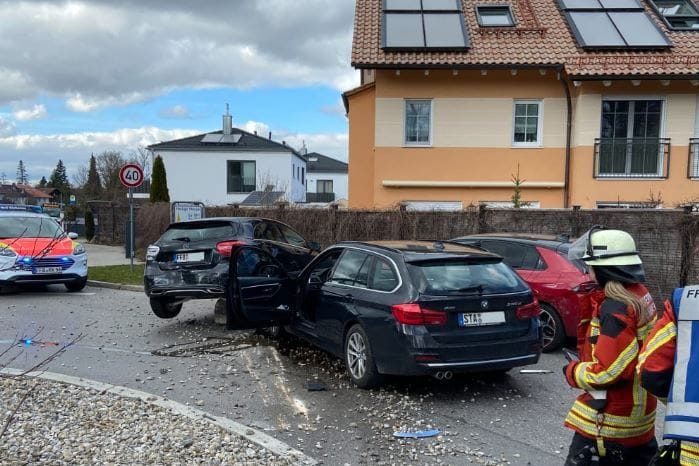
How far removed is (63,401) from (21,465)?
1319 mm

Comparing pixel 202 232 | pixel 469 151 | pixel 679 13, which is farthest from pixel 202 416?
pixel 679 13

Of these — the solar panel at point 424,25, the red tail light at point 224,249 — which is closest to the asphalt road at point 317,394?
the red tail light at point 224,249

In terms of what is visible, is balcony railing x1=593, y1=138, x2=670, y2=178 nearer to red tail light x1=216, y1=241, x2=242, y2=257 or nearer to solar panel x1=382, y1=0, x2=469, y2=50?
solar panel x1=382, y1=0, x2=469, y2=50

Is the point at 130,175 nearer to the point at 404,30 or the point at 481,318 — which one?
the point at 404,30

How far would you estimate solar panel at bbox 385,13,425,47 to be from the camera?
17422mm

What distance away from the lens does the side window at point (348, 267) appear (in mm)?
6622

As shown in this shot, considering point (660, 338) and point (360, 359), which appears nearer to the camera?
point (660, 338)

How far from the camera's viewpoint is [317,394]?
599 cm

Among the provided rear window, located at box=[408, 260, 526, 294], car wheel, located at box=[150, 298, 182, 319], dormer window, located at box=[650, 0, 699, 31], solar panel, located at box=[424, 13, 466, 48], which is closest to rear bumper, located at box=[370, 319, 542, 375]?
rear window, located at box=[408, 260, 526, 294]

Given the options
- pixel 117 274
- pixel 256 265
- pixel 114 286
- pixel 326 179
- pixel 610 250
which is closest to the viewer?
pixel 610 250

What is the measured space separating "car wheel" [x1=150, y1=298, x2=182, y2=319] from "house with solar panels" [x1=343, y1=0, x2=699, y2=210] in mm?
9255

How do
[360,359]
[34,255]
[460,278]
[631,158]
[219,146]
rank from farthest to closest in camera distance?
[219,146] < [631,158] < [34,255] < [360,359] < [460,278]

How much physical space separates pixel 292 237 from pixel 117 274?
22.0ft

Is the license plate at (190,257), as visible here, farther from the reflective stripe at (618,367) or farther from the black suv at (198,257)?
the reflective stripe at (618,367)
